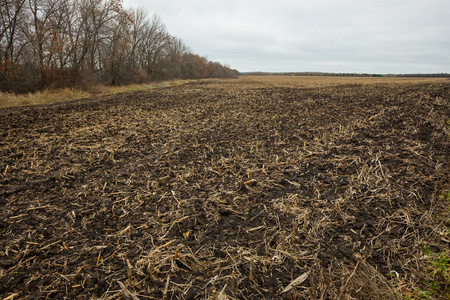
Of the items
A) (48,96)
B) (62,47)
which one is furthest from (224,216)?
(62,47)

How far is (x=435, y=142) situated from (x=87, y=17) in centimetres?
3227

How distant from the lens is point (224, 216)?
363 cm

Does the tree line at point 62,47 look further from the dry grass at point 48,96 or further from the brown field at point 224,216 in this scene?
the brown field at point 224,216

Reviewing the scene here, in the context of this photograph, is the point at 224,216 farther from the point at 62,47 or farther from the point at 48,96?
the point at 62,47

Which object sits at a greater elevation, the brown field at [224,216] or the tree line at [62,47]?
the tree line at [62,47]

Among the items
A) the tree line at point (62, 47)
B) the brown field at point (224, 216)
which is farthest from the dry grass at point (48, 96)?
the brown field at point (224, 216)

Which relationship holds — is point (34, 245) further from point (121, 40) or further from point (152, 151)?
point (121, 40)

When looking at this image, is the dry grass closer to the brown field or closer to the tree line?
the tree line

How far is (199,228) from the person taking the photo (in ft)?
11.0

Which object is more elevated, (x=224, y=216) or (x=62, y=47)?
(x=62, y=47)

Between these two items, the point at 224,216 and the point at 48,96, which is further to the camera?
the point at 48,96

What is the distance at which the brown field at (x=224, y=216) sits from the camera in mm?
2445

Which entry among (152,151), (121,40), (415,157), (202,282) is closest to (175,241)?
(202,282)

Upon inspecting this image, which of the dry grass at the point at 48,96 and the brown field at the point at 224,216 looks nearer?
the brown field at the point at 224,216
